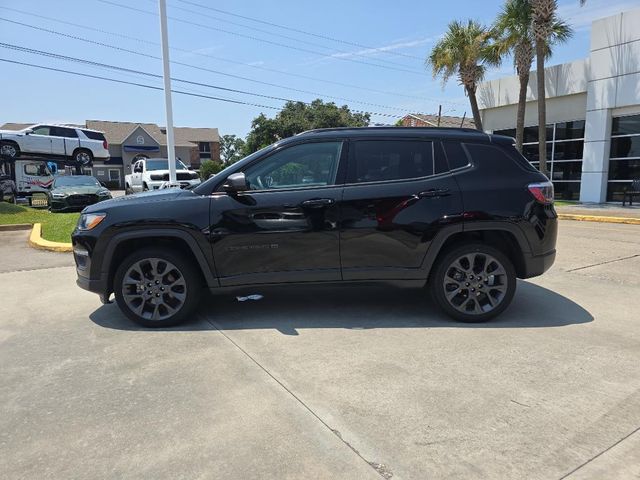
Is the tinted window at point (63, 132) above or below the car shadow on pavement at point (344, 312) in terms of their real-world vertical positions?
above

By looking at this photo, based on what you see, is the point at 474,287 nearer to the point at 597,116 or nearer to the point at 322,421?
the point at 322,421

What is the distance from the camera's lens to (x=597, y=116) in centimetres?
1941

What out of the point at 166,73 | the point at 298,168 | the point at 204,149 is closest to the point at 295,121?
the point at 204,149

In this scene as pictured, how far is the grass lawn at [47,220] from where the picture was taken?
1053 cm

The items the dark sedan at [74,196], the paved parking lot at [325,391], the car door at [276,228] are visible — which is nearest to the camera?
the paved parking lot at [325,391]

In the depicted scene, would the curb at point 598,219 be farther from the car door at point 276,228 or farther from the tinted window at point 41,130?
the tinted window at point 41,130

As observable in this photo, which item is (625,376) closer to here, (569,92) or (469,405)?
(469,405)

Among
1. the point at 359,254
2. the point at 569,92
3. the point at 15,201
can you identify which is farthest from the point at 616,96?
the point at 15,201

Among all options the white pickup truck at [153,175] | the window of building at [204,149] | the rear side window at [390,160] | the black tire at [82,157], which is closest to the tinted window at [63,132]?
the black tire at [82,157]

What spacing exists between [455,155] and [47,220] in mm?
12206

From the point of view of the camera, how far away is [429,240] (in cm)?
458

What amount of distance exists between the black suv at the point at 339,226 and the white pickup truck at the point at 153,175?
13313 millimetres

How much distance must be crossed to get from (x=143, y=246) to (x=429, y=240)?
9.13 ft

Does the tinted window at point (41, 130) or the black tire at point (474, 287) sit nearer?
the black tire at point (474, 287)
